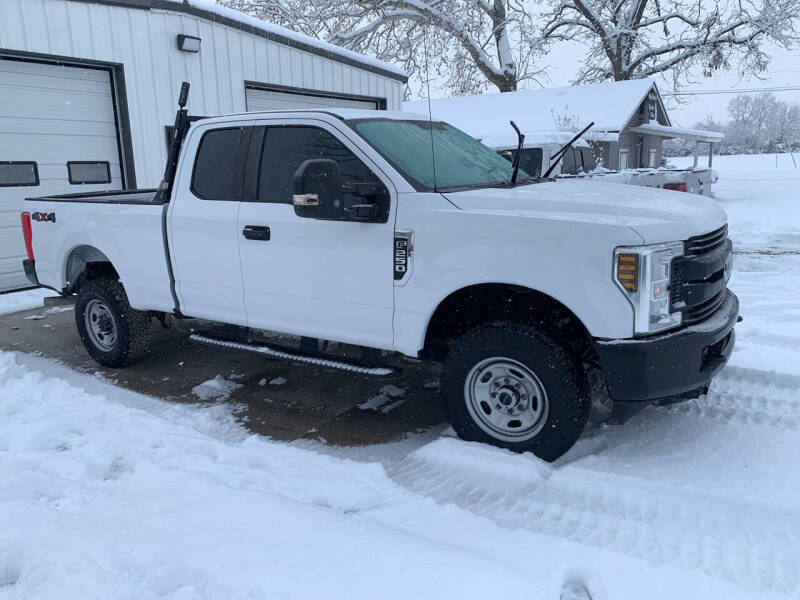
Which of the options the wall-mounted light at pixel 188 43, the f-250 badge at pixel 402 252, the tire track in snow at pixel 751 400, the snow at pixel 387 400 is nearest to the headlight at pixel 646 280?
the f-250 badge at pixel 402 252

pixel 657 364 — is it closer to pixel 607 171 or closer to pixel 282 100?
pixel 282 100

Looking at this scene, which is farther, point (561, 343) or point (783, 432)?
point (783, 432)

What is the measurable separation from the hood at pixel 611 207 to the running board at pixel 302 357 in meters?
1.19

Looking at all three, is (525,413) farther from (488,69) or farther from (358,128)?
(488,69)

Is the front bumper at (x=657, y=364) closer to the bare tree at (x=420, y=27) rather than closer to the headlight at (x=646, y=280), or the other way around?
the headlight at (x=646, y=280)

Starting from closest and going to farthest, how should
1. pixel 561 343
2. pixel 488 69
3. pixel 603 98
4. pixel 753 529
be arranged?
pixel 753 529
pixel 561 343
pixel 603 98
pixel 488 69

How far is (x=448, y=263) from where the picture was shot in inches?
147

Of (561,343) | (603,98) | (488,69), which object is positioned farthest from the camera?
(488,69)

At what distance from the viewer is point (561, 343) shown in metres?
3.66

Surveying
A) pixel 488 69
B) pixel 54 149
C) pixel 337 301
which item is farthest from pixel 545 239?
pixel 488 69

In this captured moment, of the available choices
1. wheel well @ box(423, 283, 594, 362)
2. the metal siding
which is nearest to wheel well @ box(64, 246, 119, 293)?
wheel well @ box(423, 283, 594, 362)

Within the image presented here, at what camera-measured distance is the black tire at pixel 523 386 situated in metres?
3.56

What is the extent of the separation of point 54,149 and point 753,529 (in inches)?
362

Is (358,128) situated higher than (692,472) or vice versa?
(358,128)
